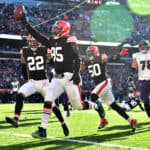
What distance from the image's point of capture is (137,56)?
31.9ft

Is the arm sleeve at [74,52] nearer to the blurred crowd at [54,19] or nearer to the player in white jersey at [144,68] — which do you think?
the player in white jersey at [144,68]

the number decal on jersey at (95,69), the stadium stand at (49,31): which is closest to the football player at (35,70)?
the number decal on jersey at (95,69)

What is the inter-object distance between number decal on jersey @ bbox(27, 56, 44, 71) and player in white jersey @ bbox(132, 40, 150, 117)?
221cm

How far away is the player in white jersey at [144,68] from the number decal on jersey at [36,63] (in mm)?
2211

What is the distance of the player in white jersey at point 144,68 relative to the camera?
9.49 m

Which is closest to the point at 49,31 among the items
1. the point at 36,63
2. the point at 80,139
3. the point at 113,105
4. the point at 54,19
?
the point at 54,19

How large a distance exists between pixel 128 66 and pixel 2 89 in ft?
44.7

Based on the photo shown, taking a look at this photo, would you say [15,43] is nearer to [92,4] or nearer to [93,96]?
[92,4]

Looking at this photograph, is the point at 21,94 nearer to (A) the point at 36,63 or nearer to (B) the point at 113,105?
(A) the point at 36,63

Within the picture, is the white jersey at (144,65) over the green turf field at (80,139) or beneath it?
over

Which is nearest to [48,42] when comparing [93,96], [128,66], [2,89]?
[93,96]

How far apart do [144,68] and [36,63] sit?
2423 mm

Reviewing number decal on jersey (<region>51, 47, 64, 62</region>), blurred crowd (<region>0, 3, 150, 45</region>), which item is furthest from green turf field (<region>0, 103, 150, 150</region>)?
blurred crowd (<region>0, 3, 150, 45</region>)

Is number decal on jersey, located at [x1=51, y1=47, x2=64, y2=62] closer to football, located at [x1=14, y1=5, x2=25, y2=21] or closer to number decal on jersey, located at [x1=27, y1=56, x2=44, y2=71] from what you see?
number decal on jersey, located at [x1=27, y1=56, x2=44, y2=71]
